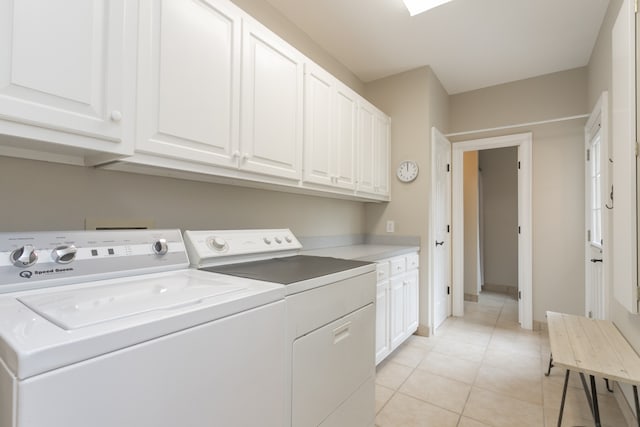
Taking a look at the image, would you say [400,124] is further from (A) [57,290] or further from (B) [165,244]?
(A) [57,290]

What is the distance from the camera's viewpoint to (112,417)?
621 millimetres

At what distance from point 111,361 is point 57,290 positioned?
0.50 m

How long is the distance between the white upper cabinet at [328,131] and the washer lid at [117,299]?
1158 millimetres

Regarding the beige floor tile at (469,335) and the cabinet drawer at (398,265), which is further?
the beige floor tile at (469,335)

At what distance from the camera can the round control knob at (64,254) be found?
0.99 meters

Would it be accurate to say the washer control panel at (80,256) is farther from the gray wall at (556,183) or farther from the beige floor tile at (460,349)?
the gray wall at (556,183)

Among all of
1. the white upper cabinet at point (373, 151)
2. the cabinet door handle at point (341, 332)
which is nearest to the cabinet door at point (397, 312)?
the white upper cabinet at point (373, 151)

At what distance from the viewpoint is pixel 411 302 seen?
9.15 feet

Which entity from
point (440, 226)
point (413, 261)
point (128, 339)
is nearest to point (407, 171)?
point (440, 226)

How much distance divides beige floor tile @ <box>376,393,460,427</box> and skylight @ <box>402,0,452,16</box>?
8.84 ft

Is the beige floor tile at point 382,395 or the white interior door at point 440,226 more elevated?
the white interior door at point 440,226

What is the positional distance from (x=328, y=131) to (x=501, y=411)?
212 centimetres

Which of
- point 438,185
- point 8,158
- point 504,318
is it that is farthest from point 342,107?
point 504,318

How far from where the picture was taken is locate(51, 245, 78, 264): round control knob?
986mm
